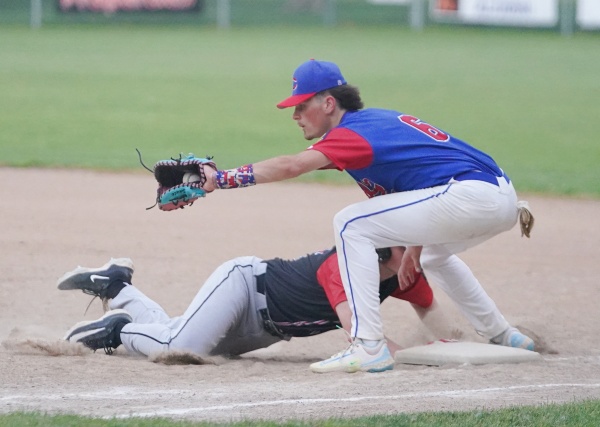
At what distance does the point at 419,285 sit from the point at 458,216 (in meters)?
0.66

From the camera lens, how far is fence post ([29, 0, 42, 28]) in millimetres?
25328

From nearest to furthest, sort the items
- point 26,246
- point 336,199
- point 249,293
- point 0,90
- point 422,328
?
1. point 249,293
2. point 422,328
3. point 26,246
4. point 336,199
5. point 0,90

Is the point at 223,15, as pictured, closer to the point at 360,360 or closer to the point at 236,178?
the point at 236,178

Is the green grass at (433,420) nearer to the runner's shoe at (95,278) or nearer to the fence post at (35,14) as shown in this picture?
the runner's shoe at (95,278)

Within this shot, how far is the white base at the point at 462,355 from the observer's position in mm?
5328

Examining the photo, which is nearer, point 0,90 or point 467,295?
point 467,295

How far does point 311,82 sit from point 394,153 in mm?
556

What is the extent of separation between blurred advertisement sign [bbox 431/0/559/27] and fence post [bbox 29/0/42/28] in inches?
428

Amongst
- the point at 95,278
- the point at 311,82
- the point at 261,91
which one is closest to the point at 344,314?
the point at 311,82

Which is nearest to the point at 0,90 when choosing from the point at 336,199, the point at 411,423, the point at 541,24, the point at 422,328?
the point at 336,199

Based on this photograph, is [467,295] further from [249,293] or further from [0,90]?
[0,90]

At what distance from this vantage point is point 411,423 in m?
3.99

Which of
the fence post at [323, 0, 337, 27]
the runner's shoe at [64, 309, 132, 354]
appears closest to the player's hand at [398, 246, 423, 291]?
the runner's shoe at [64, 309, 132, 354]

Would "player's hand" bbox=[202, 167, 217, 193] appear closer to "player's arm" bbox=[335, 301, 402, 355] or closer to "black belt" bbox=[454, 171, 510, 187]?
"player's arm" bbox=[335, 301, 402, 355]
